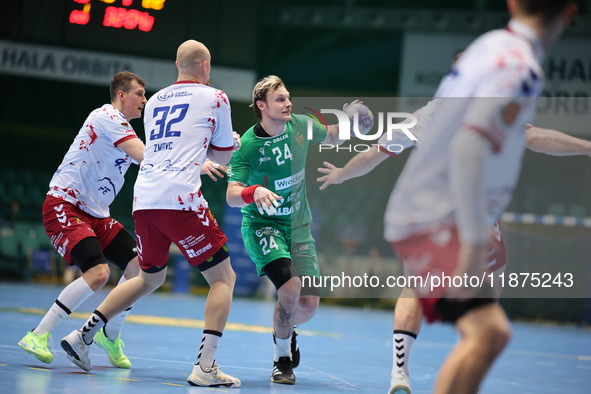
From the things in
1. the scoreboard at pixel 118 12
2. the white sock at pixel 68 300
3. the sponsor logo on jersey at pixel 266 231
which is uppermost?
the scoreboard at pixel 118 12

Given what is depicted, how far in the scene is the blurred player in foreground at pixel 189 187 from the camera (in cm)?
407

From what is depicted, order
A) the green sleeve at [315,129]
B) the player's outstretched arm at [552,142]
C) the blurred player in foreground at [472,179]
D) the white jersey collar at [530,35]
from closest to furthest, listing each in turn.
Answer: the blurred player in foreground at [472,179]
the white jersey collar at [530,35]
the player's outstretched arm at [552,142]
the green sleeve at [315,129]

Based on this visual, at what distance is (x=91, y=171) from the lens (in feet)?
16.2

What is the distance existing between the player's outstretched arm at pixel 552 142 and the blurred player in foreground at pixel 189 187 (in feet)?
5.99

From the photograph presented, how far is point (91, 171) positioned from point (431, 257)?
3.28 m

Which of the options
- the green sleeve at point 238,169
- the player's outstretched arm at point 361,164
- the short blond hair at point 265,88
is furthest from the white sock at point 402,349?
the short blond hair at point 265,88

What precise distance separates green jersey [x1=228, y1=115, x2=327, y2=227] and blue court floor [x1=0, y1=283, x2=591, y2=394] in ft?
3.83

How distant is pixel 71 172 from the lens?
Answer: 4941 mm

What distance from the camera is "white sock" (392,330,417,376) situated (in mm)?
3668

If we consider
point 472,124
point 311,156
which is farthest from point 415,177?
point 311,156

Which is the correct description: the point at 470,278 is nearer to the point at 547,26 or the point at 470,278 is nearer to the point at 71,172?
the point at 547,26

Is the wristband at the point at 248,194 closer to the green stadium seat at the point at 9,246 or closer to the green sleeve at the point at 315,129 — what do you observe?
the green sleeve at the point at 315,129

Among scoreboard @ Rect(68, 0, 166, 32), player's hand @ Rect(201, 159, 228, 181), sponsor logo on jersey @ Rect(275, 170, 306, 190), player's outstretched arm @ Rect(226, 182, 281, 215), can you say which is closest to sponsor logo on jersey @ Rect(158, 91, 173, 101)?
player's hand @ Rect(201, 159, 228, 181)

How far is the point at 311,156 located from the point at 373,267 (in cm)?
590
